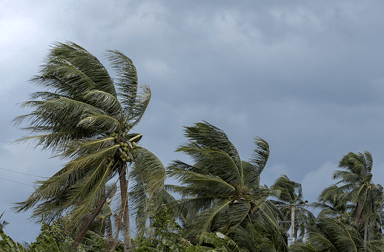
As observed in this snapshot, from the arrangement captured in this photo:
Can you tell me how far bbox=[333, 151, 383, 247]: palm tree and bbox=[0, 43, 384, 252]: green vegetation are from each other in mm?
17235

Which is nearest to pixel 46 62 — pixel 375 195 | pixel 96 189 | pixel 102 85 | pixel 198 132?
pixel 102 85

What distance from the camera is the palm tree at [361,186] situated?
33.8m

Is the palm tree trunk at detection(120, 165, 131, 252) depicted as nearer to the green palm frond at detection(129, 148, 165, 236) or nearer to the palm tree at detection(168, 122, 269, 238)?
the green palm frond at detection(129, 148, 165, 236)

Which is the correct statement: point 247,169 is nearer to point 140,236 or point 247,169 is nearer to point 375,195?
point 140,236

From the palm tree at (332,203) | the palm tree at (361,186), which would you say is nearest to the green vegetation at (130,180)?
the palm tree at (361,186)

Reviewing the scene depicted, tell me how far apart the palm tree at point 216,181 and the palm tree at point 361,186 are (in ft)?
58.4

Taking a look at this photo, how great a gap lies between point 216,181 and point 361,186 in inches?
804

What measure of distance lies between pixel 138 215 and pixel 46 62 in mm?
6809

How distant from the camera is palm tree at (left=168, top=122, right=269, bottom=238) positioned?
17594 millimetres

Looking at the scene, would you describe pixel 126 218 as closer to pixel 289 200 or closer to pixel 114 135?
pixel 114 135

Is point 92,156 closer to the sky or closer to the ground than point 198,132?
closer to the ground

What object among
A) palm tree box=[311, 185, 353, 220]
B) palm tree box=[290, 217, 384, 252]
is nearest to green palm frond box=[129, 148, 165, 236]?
palm tree box=[290, 217, 384, 252]

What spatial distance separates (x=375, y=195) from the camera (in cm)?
3422

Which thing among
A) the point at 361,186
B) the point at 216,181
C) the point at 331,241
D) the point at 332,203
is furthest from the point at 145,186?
the point at 332,203
